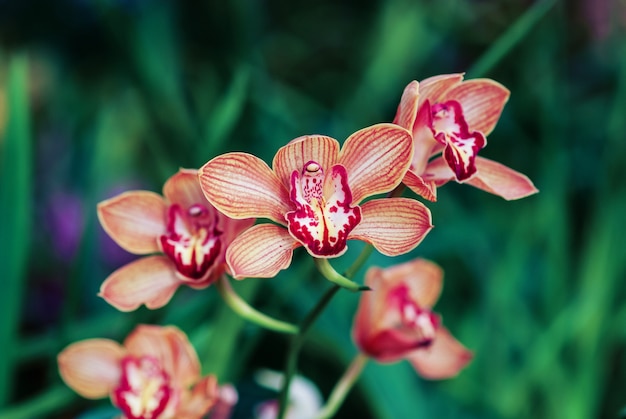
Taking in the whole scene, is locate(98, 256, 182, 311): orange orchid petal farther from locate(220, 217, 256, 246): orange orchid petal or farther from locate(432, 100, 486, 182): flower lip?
locate(432, 100, 486, 182): flower lip

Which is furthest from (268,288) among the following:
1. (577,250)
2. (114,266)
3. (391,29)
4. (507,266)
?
(391,29)

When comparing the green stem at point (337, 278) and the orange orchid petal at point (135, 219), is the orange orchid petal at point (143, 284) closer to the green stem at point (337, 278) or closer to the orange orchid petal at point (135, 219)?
the orange orchid petal at point (135, 219)

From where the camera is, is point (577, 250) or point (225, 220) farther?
point (577, 250)

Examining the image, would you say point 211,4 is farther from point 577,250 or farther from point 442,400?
point 442,400

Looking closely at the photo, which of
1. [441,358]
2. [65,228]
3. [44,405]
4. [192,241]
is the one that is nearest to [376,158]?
[192,241]

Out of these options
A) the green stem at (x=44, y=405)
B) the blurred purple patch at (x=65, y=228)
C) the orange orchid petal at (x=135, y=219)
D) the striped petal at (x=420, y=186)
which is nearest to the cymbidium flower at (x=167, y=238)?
the orange orchid petal at (x=135, y=219)

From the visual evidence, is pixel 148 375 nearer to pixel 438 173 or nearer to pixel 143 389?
pixel 143 389

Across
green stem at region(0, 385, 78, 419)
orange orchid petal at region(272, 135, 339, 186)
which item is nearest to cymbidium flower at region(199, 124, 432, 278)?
orange orchid petal at region(272, 135, 339, 186)
